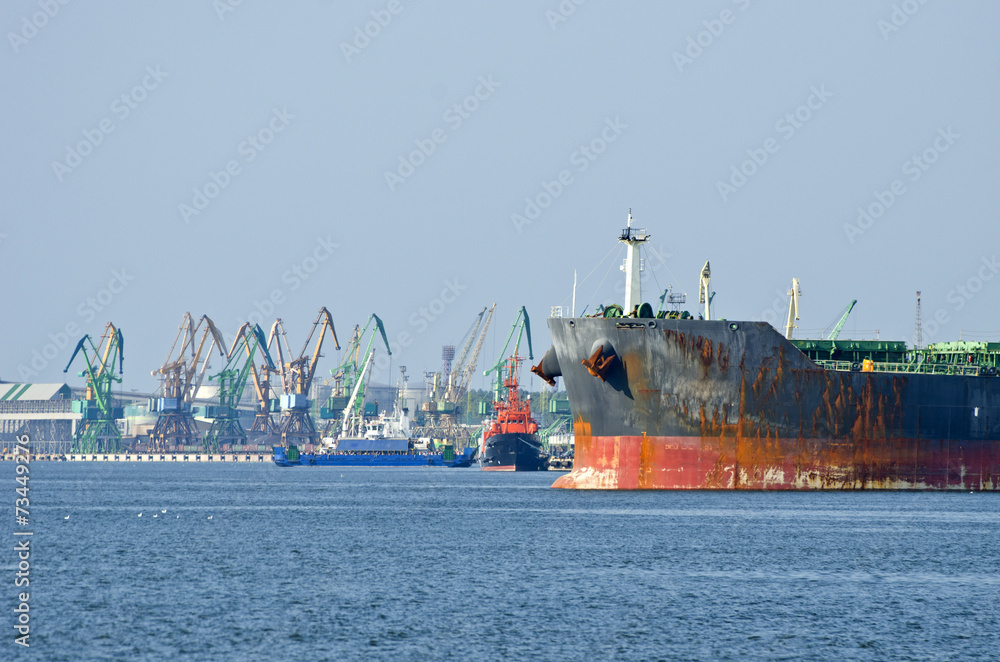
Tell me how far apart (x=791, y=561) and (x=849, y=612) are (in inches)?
370

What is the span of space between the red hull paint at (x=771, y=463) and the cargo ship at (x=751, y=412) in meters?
0.06

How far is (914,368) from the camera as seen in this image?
66.5 m

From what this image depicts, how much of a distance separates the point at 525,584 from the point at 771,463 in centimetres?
2725

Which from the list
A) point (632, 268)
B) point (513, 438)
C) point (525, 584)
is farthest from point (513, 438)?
point (525, 584)

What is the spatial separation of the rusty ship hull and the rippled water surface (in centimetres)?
A: 202

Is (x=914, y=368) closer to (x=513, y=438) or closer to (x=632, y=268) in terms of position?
(x=632, y=268)

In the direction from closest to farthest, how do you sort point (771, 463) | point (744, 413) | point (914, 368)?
point (744, 413) < point (771, 463) < point (914, 368)

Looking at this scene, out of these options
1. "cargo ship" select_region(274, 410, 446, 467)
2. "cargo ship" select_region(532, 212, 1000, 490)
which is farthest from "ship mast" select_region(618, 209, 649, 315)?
"cargo ship" select_region(274, 410, 446, 467)

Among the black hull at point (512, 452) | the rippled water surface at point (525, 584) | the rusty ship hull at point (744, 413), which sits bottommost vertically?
the rippled water surface at point (525, 584)

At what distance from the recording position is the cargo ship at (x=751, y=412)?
5909cm

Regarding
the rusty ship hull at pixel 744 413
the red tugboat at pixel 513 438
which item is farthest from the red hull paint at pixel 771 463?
the red tugboat at pixel 513 438

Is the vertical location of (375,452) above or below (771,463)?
below

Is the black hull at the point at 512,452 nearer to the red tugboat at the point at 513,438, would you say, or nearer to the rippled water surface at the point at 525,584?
the red tugboat at the point at 513,438

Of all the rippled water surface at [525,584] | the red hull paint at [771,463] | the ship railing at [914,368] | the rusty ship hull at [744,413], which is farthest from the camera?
the ship railing at [914,368]
